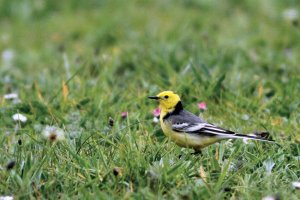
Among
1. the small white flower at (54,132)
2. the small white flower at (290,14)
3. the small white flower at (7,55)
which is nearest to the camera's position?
the small white flower at (54,132)

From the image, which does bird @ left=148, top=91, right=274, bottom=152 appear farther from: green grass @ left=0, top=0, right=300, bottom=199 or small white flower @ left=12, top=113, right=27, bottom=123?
small white flower @ left=12, top=113, right=27, bottom=123

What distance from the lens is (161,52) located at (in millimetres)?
7965

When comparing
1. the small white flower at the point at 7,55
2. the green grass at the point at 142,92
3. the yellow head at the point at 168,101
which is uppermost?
the yellow head at the point at 168,101

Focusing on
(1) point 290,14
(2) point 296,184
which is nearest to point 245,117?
(2) point 296,184

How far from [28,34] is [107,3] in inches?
53.1

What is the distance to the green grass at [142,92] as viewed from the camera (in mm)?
4578

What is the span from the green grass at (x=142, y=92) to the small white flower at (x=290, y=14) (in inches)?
2.9

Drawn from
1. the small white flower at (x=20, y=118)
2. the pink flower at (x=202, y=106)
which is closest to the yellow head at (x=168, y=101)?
the pink flower at (x=202, y=106)

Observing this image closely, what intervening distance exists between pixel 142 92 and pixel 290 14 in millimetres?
3551

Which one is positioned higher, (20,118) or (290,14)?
(20,118)

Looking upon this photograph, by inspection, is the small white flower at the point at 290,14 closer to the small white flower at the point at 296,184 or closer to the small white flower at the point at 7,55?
the small white flower at the point at 7,55

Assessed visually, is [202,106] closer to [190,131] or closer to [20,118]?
[190,131]

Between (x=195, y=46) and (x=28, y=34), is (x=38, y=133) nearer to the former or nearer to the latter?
(x=195, y=46)

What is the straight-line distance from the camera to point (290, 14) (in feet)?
31.9
